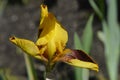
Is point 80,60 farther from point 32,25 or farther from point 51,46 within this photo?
point 32,25

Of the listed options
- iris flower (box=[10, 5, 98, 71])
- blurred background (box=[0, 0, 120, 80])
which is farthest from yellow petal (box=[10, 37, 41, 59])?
blurred background (box=[0, 0, 120, 80])

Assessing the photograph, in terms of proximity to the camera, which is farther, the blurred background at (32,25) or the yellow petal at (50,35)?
the blurred background at (32,25)

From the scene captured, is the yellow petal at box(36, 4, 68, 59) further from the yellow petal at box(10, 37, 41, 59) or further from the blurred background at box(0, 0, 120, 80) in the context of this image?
the blurred background at box(0, 0, 120, 80)

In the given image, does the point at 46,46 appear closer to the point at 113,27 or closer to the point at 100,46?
the point at 113,27

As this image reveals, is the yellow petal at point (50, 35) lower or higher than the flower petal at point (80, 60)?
higher

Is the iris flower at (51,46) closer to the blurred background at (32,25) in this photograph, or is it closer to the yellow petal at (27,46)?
the yellow petal at (27,46)

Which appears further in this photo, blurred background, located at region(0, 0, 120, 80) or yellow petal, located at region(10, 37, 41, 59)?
blurred background, located at region(0, 0, 120, 80)

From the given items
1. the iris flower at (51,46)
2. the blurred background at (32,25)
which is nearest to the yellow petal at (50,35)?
the iris flower at (51,46)

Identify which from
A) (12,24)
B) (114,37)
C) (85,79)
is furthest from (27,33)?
(85,79)
